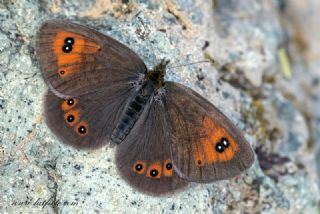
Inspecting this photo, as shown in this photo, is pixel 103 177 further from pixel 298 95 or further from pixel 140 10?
pixel 298 95

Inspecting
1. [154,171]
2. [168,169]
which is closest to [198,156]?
[168,169]

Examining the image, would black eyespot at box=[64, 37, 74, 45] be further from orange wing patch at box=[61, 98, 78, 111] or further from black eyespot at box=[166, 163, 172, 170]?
black eyespot at box=[166, 163, 172, 170]

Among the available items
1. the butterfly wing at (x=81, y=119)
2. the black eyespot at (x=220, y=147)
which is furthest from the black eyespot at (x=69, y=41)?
the black eyespot at (x=220, y=147)

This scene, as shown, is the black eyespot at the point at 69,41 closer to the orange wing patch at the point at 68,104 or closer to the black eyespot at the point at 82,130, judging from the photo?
the orange wing patch at the point at 68,104

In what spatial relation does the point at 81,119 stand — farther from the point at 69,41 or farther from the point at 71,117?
the point at 69,41

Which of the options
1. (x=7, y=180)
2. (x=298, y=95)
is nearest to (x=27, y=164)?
(x=7, y=180)
